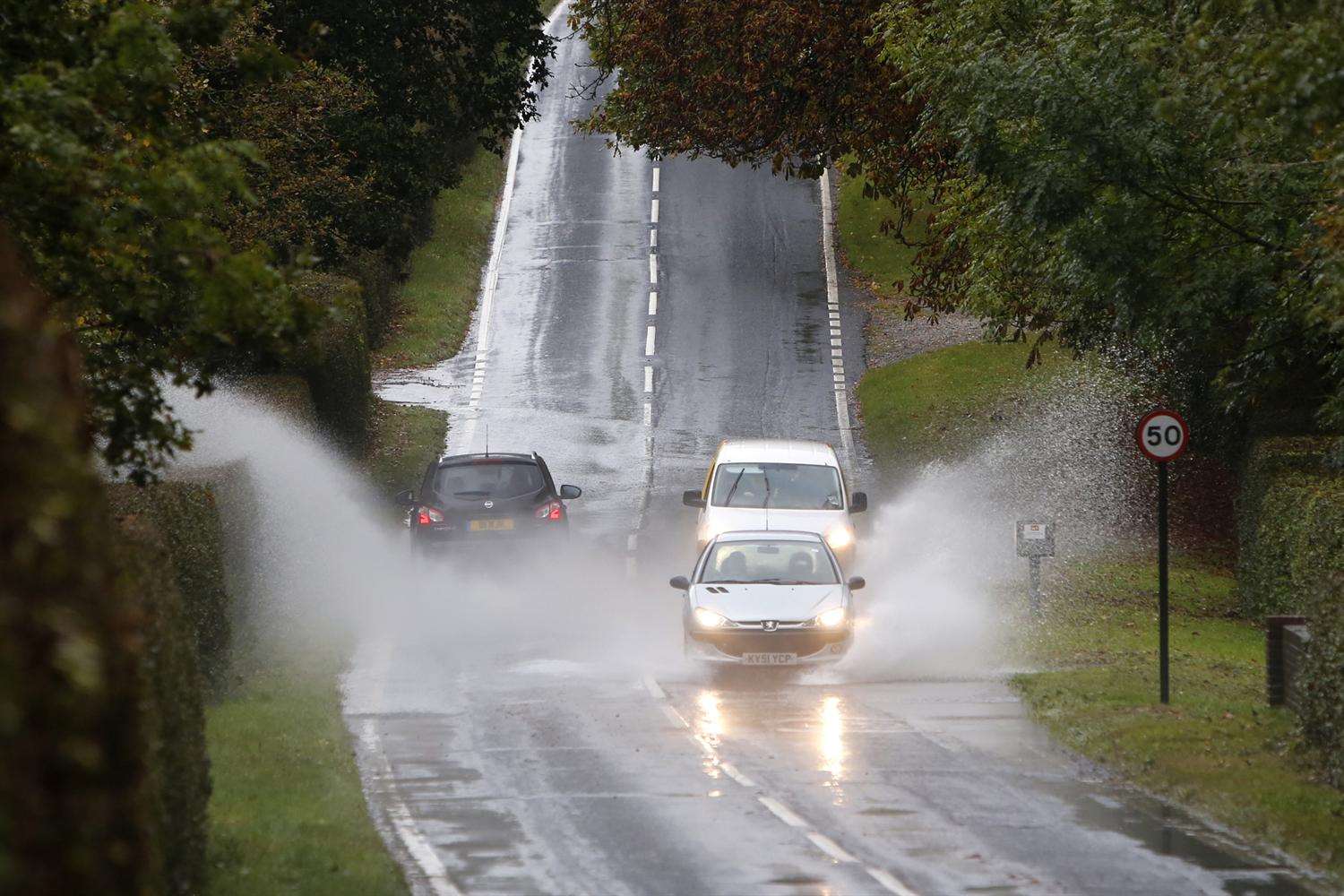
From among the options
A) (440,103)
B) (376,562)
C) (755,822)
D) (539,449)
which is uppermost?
(440,103)

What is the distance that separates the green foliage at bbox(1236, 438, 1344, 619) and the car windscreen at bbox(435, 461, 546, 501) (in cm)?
880

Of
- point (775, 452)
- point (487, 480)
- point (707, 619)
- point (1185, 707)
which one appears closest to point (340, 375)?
point (487, 480)

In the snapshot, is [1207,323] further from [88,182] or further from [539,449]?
[539,449]

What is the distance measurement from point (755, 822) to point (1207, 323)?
968 cm

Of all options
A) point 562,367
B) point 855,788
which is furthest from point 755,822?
point 562,367

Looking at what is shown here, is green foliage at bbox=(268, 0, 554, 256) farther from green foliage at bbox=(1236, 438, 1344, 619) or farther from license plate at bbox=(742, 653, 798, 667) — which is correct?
green foliage at bbox=(1236, 438, 1344, 619)

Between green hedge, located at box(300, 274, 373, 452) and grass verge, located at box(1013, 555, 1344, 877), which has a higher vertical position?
green hedge, located at box(300, 274, 373, 452)

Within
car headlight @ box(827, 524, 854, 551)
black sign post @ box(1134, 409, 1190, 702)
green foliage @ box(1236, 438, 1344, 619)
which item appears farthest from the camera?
car headlight @ box(827, 524, 854, 551)

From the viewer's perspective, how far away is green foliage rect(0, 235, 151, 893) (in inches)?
129

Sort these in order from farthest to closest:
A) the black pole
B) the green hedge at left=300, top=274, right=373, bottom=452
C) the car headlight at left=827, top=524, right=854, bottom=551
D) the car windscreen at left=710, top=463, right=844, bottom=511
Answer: the green hedge at left=300, top=274, right=373, bottom=452 → the car windscreen at left=710, top=463, right=844, bottom=511 → the car headlight at left=827, top=524, right=854, bottom=551 → the black pole

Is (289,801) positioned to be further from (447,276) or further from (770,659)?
(447,276)

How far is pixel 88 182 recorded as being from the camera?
927 centimetres

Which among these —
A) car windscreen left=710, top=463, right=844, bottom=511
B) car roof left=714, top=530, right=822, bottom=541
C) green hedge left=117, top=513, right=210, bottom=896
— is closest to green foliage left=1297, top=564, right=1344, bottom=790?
car roof left=714, top=530, right=822, bottom=541

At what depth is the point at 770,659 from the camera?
1770cm
